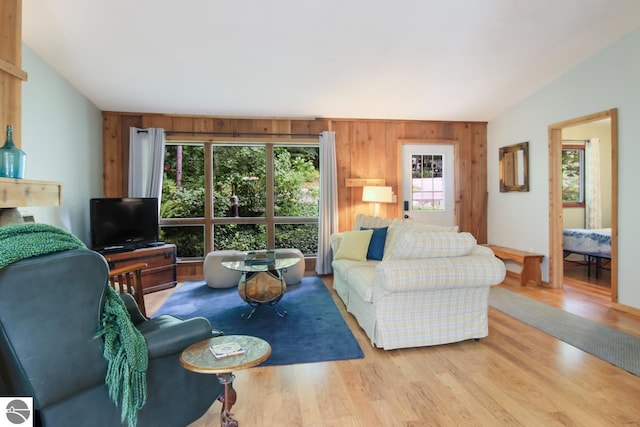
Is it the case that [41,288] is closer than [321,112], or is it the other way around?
[41,288]

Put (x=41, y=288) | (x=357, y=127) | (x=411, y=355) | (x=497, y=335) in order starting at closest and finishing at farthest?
(x=41, y=288), (x=411, y=355), (x=497, y=335), (x=357, y=127)

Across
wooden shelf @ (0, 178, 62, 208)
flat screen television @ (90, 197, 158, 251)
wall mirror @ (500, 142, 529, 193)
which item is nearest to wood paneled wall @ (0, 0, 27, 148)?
wooden shelf @ (0, 178, 62, 208)

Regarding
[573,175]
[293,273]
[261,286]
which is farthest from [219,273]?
[573,175]

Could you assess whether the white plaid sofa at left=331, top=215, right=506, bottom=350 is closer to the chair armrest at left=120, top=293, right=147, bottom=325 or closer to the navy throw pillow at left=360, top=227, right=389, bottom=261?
the navy throw pillow at left=360, top=227, right=389, bottom=261

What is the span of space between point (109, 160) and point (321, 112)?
308cm

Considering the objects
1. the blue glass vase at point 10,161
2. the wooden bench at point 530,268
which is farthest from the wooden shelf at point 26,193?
the wooden bench at point 530,268

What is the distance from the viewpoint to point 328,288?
4344 millimetres

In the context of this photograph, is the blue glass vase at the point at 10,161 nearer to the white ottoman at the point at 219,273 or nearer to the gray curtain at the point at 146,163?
the white ottoman at the point at 219,273

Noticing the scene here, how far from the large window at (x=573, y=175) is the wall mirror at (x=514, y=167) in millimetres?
1500

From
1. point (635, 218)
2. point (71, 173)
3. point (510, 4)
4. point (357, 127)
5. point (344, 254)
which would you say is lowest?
point (344, 254)

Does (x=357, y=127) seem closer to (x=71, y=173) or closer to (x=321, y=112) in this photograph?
(x=321, y=112)

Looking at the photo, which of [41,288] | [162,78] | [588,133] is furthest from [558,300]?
[162,78]

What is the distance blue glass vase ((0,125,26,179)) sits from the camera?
5.94 ft

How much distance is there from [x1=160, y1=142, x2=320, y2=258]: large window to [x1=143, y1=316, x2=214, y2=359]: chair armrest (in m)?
3.48
